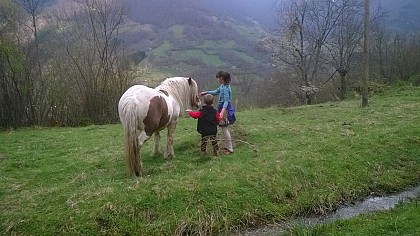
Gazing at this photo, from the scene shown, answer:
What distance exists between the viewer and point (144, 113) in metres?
8.08

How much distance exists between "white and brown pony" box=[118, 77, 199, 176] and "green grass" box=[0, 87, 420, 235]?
63 centimetres

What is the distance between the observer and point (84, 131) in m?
16.9

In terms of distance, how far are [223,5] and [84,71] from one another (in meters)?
121

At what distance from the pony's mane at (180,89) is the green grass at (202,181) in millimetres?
1592

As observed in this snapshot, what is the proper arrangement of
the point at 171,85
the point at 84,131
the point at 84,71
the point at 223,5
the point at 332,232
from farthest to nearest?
the point at 223,5
the point at 84,71
the point at 84,131
the point at 171,85
the point at 332,232

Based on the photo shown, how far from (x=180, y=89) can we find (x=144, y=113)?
2.07 metres

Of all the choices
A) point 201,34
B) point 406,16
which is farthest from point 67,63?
point 201,34

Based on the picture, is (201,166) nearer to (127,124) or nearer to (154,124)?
(154,124)

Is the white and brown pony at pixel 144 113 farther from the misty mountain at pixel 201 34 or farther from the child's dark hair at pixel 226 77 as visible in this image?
the misty mountain at pixel 201 34

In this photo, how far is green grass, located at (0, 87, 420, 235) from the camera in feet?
21.0

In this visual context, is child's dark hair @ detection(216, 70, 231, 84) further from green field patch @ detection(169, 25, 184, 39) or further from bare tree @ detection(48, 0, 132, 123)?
green field patch @ detection(169, 25, 184, 39)

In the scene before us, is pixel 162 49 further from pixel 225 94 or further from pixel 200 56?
pixel 225 94

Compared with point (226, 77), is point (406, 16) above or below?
above

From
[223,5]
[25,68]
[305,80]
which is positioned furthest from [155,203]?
[223,5]
